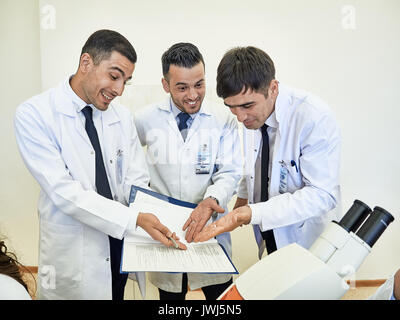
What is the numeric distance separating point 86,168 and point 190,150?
1.09 ft

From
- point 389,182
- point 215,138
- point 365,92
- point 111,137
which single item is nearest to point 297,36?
point 365,92

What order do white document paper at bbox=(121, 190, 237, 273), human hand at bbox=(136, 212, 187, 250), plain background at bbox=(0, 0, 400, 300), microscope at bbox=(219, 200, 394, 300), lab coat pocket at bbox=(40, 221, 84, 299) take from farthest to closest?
plain background at bbox=(0, 0, 400, 300)
lab coat pocket at bbox=(40, 221, 84, 299)
human hand at bbox=(136, 212, 187, 250)
white document paper at bbox=(121, 190, 237, 273)
microscope at bbox=(219, 200, 394, 300)

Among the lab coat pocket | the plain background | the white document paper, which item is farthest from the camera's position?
the plain background

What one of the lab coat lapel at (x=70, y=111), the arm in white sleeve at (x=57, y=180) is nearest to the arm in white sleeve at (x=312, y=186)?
the arm in white sleeve at (x=57, y=180)

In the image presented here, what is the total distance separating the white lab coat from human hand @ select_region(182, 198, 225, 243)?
0.28ft

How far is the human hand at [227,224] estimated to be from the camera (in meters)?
0.94

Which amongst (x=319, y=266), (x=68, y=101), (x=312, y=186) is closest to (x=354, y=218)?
(x=319, y=266)

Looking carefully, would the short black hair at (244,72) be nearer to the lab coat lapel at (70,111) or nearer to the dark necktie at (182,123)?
the dark necktie at (182,123)

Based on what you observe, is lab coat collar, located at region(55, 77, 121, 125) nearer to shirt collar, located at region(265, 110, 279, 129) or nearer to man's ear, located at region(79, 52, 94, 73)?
man's ear, located at region(79, 52, 94, 73)

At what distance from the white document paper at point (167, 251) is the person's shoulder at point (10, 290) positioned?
207mm

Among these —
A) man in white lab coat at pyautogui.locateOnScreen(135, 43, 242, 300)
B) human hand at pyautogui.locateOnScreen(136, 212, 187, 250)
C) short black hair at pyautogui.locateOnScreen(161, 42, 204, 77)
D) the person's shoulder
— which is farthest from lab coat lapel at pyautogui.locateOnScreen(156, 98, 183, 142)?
the person's shoulder

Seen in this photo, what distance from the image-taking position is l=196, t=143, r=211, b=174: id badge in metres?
1.16

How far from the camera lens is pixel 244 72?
961 millimetres

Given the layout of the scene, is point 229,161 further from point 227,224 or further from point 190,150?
point 227,224
